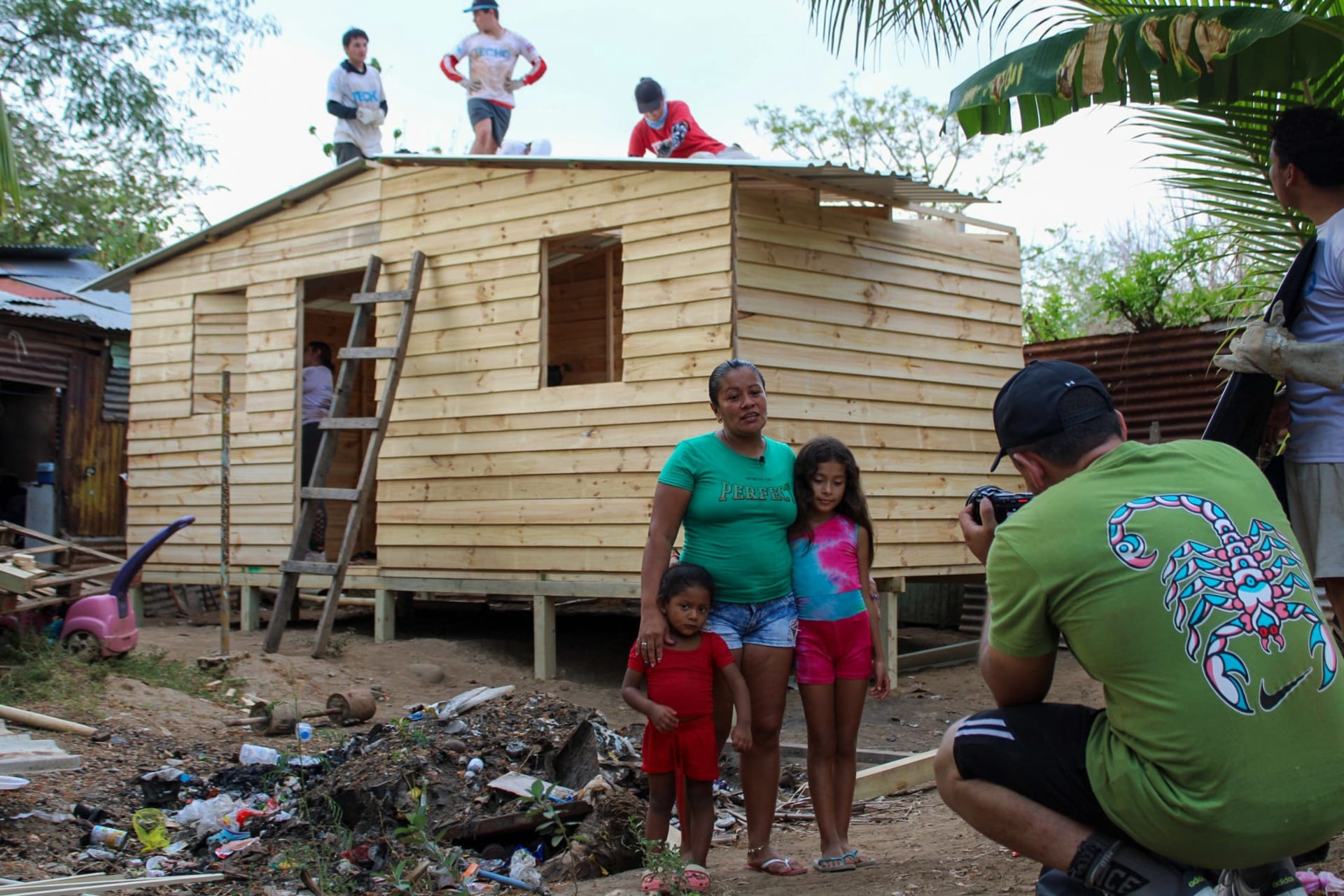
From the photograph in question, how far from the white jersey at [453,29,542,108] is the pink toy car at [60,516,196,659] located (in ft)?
16.1

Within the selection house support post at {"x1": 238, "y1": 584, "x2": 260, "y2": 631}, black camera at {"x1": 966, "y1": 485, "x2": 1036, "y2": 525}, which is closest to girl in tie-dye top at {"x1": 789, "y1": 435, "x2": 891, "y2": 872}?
black camera at {"x1": 966, "y1": 485, "x2": 1036, "y2": 525}

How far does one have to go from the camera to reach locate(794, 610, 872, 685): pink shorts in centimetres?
421

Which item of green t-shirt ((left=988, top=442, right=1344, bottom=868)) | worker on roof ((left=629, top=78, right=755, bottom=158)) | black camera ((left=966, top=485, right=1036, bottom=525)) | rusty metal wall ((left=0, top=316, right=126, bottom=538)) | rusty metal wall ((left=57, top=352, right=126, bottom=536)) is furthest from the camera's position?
rusty metal wall ((left=57, top=352, right=126, bottom=536))

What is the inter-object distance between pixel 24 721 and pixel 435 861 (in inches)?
133

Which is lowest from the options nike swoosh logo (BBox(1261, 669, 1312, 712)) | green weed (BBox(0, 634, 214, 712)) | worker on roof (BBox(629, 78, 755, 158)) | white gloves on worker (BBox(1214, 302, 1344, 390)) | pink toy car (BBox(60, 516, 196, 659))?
green weed (BBox(0, 634, 214, 712))

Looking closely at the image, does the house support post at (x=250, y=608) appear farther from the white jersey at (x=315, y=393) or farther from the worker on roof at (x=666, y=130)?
the worker on roof at (x=666, y=130)

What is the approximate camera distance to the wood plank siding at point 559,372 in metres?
8.50

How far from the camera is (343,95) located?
11.3m

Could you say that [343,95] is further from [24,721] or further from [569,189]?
[24,721]

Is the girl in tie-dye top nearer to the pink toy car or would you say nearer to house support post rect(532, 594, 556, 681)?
house support post rect(532, 594, 556, 681)

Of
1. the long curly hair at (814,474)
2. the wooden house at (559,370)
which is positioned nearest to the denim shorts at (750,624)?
the long curly hair at (814,474)

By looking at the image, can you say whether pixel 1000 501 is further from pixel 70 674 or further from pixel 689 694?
pixel 70 674

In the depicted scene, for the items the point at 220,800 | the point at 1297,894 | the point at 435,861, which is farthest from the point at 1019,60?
the point at 220,800

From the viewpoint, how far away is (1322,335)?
3.42 metres
